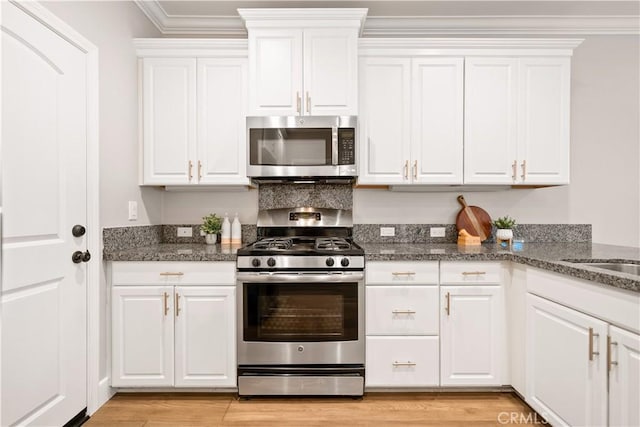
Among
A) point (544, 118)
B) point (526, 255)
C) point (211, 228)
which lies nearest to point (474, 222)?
point (526, 255)

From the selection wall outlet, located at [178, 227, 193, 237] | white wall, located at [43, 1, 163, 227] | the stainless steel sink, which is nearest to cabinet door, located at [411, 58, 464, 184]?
the stainless steel sink

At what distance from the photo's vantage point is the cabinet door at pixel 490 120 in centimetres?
253

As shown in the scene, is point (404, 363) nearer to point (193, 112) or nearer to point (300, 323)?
point (300, 323)

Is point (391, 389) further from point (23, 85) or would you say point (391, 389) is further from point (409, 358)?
point (23, 85)

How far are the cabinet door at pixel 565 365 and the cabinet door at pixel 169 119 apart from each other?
2.32m

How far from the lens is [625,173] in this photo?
2.89m

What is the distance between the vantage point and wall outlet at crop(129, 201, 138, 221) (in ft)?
8.06

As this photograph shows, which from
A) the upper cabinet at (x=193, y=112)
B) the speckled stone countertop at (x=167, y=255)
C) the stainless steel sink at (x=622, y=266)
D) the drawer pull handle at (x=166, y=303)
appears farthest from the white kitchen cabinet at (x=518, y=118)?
the drawer pull handle at (x=166, y=303)

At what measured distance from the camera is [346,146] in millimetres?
2396

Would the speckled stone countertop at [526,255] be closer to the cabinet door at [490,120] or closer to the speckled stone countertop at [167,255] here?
the cabinet door at [490,120]

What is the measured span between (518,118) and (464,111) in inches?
14.6

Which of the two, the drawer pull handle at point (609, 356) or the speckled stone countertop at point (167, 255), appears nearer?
the drawer pull handle at point (609, 356)

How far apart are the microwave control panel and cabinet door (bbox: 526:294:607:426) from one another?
51.8 inches

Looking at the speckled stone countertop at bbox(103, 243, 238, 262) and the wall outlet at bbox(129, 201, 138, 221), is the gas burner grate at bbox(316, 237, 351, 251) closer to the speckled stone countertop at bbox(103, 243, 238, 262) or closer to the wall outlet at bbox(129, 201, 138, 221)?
the speckled stone countertop at bbox(103, 243, 238, 262)
